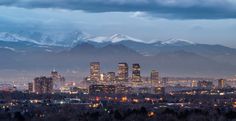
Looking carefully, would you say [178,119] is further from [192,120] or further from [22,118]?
[22,118]

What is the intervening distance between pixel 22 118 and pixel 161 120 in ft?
77.2

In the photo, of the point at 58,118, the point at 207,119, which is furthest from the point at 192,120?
the point at 58,118

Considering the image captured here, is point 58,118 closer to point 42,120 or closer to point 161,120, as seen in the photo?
point 42,120

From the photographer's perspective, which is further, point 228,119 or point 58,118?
point 58,118

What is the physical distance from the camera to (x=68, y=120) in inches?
5231

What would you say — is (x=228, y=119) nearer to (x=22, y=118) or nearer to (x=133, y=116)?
(x=133, y=116)

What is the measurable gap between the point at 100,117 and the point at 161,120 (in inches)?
524

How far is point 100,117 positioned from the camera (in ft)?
465

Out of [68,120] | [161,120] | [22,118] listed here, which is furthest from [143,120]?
[22,118]

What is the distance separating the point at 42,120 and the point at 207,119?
84.3 ft

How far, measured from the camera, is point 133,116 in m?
138

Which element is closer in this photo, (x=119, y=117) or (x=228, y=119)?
(x=228, y=119)

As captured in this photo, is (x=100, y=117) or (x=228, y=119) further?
(x=100, y=117)

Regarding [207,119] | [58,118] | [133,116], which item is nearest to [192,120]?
[207,119]
